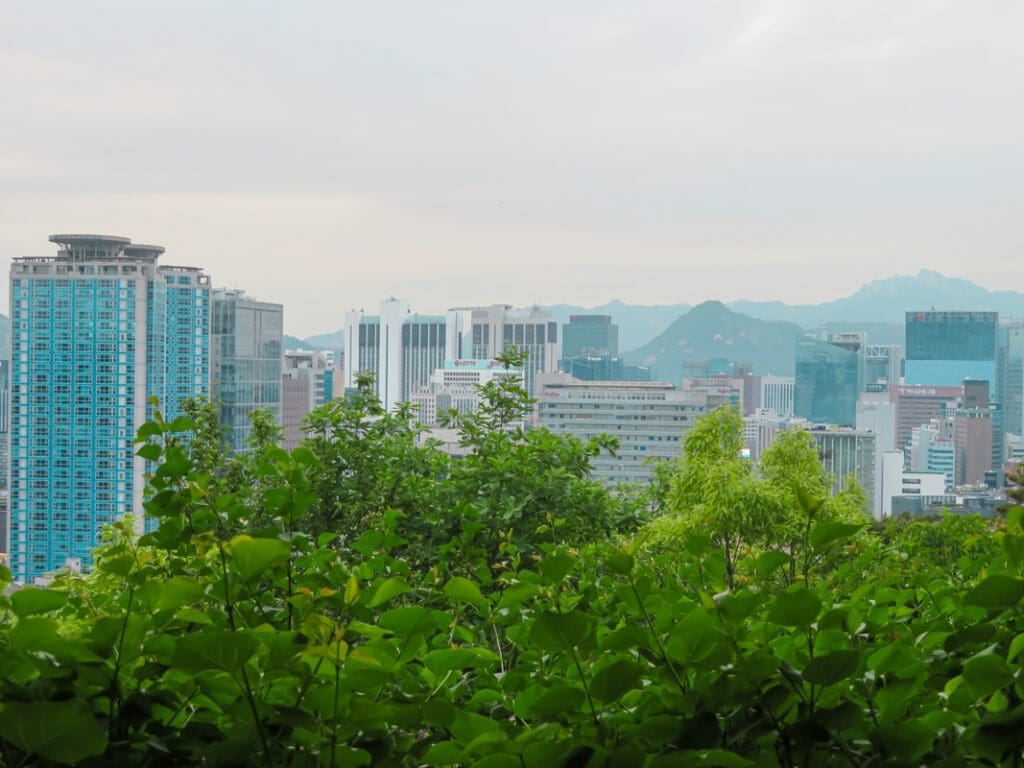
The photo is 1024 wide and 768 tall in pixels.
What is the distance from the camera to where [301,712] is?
1.47ft

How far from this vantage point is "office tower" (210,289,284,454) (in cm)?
1013

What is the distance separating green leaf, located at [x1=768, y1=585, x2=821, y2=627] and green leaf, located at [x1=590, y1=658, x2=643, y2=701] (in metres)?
0.07

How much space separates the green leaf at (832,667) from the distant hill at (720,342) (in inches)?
1372

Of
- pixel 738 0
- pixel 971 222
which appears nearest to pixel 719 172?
pixel 971 222

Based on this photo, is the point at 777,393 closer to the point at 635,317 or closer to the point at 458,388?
the point at 635,317

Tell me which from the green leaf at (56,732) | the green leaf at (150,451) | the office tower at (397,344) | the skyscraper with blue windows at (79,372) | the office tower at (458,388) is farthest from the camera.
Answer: the office tower at (397,344)

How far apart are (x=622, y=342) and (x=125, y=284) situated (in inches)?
951

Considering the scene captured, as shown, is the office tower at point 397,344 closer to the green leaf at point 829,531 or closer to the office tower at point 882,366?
the office tower at point 882,366

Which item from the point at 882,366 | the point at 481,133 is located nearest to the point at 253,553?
the point at 481,133

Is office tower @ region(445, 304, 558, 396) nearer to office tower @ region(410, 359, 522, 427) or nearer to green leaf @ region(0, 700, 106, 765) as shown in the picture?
office tower @ region(410, 359, 522, 427)

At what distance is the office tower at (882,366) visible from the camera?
108ft

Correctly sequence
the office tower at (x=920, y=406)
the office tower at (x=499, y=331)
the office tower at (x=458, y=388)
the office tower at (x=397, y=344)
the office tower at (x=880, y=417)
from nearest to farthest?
1. the office tower at (x=458, y=388)
2. the office tower at (x=397, y=344)
3. the office tower at (x=499, y=331)
4. the office tower at (x=880, y=417)
5. the office tower at (x=920, y=406)

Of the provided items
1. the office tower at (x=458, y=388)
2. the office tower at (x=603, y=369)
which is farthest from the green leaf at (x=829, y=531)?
the office tower at (x=603, y=369)

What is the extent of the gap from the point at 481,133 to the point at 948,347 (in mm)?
18059
